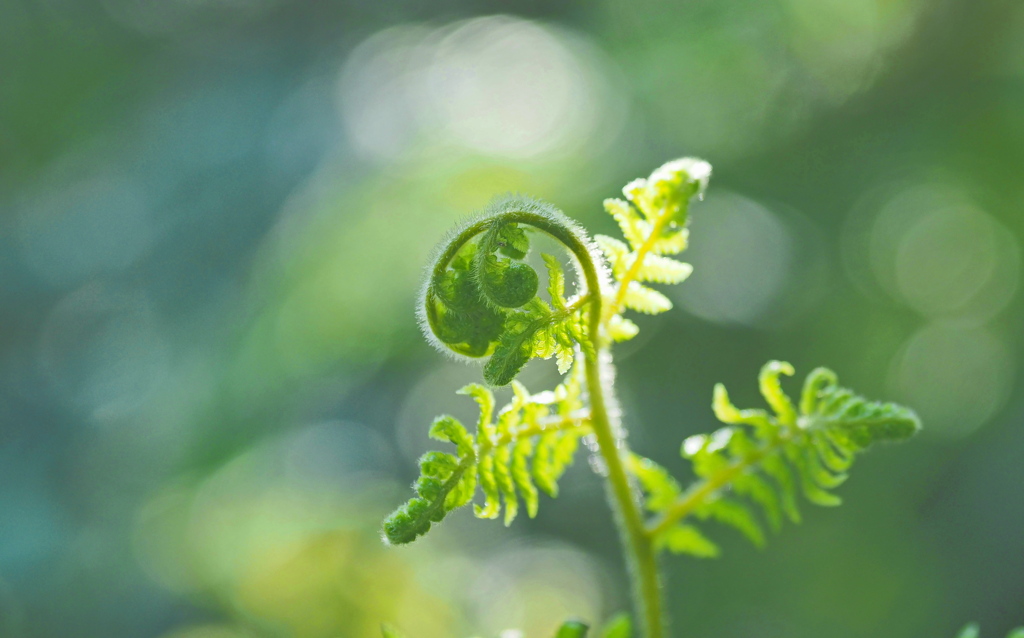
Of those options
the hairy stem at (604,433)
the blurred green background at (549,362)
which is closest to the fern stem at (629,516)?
the hairy stem at (604,433)

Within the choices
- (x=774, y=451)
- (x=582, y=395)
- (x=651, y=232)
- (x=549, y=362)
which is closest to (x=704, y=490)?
(x=774, y=451)

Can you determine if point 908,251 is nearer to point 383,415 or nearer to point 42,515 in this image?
point 383,415

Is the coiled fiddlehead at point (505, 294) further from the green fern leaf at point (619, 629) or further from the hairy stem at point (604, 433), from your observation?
the green fern leaf at point (619, 629)

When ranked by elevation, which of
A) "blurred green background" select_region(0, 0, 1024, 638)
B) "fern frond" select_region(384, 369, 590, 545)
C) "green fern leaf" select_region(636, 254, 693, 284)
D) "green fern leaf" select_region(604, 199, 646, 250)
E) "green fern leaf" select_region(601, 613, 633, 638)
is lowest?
"green fern leaf" select_region(601, 613, 633, 638)

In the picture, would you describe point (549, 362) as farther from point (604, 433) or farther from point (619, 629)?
point (604, 433)

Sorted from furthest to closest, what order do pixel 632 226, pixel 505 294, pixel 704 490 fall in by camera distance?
pixel 704 490
pixel 632 226
pixel 505 294

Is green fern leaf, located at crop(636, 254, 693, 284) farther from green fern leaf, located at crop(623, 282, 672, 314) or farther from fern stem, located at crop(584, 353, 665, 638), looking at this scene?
fern stem, located at crop(584, 353, 665, 638)

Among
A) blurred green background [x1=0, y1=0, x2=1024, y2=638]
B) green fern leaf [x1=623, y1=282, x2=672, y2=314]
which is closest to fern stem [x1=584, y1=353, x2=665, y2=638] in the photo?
green fern leaf [x1=623, y1=282, x2=672, y2=314]
